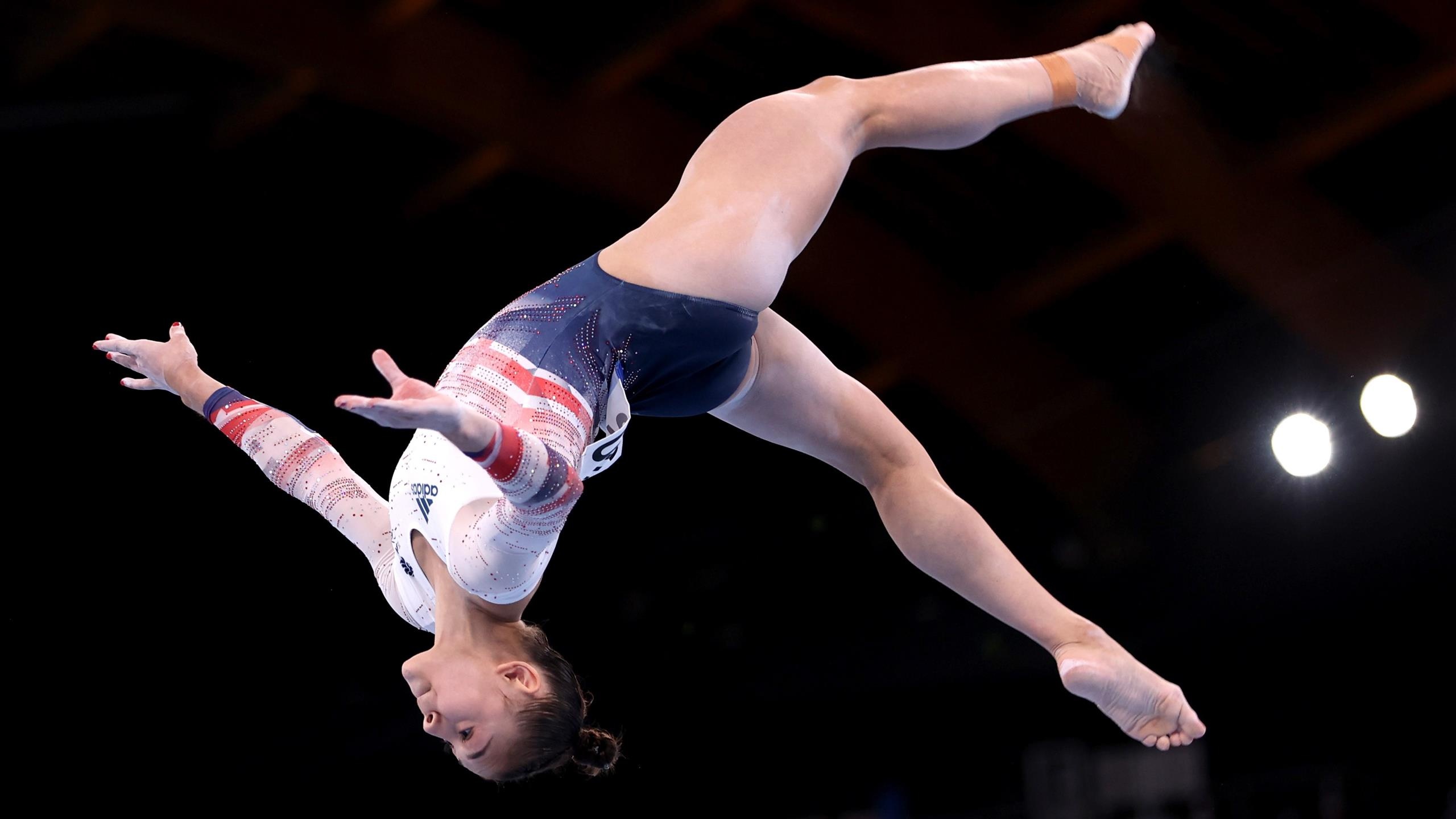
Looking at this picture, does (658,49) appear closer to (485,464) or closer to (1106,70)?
(1106,70)

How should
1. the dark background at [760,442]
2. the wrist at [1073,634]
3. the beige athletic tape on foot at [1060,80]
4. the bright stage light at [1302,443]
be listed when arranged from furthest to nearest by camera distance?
the bright stage light at [1302,443] < the dark background at [760,442] < the beige athletic tape on foot at [1060,80] < the wrist at [1073,634]

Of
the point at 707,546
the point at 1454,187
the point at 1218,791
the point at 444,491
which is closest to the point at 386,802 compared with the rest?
the point at 707,546

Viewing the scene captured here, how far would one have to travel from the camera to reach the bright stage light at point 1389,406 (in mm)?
4539

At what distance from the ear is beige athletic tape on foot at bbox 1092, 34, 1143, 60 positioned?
172cm

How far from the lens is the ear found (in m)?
2.38

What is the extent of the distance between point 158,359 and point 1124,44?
2063mm

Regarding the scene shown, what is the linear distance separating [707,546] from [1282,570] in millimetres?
2130

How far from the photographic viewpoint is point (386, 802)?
5.09 m

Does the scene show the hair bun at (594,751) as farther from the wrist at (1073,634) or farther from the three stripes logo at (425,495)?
the wrist at (1073,634)

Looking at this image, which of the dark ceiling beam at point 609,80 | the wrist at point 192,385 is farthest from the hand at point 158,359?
the dark ceiling beam at point 609,80

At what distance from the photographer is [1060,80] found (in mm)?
2727

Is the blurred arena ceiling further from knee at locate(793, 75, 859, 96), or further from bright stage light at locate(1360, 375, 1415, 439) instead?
knee at locate(793, 75, 859, 96)

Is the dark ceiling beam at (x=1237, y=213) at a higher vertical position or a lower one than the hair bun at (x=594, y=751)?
higher

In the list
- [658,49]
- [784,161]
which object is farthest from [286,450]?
[658,49]
